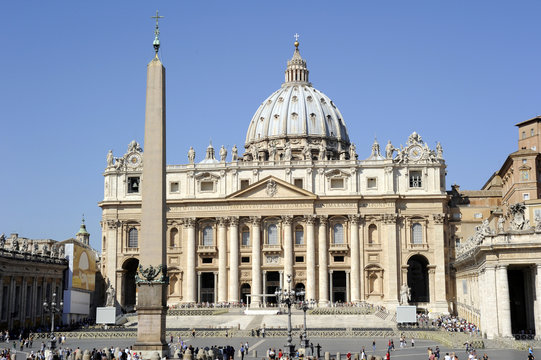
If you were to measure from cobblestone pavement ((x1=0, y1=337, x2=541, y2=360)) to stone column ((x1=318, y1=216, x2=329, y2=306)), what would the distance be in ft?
89.8

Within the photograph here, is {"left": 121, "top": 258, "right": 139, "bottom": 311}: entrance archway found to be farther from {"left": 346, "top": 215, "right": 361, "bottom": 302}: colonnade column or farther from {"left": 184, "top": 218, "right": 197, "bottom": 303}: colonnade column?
{"left": 346, "top": 215, "right": 361, "bottom": 302}: colonnade column

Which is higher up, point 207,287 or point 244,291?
point 207,287

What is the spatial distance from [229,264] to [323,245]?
34.0 feet

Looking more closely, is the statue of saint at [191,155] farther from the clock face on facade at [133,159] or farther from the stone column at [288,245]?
the stone column at [288,245]

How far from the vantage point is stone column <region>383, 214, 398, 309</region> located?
3319 inches

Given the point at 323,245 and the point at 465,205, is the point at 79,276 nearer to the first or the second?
the point at 323,245

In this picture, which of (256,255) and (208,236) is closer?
(256,255)

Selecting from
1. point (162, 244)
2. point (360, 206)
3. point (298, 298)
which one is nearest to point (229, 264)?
point (298, 298)

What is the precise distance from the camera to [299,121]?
115375 mm

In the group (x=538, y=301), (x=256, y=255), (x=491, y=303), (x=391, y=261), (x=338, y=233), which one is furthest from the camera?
(x=338, y=233)

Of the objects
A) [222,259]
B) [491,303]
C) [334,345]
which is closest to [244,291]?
[222,259]

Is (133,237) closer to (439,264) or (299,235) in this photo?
(299,235)

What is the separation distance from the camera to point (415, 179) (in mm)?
87750

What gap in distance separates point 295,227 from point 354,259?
724cm
